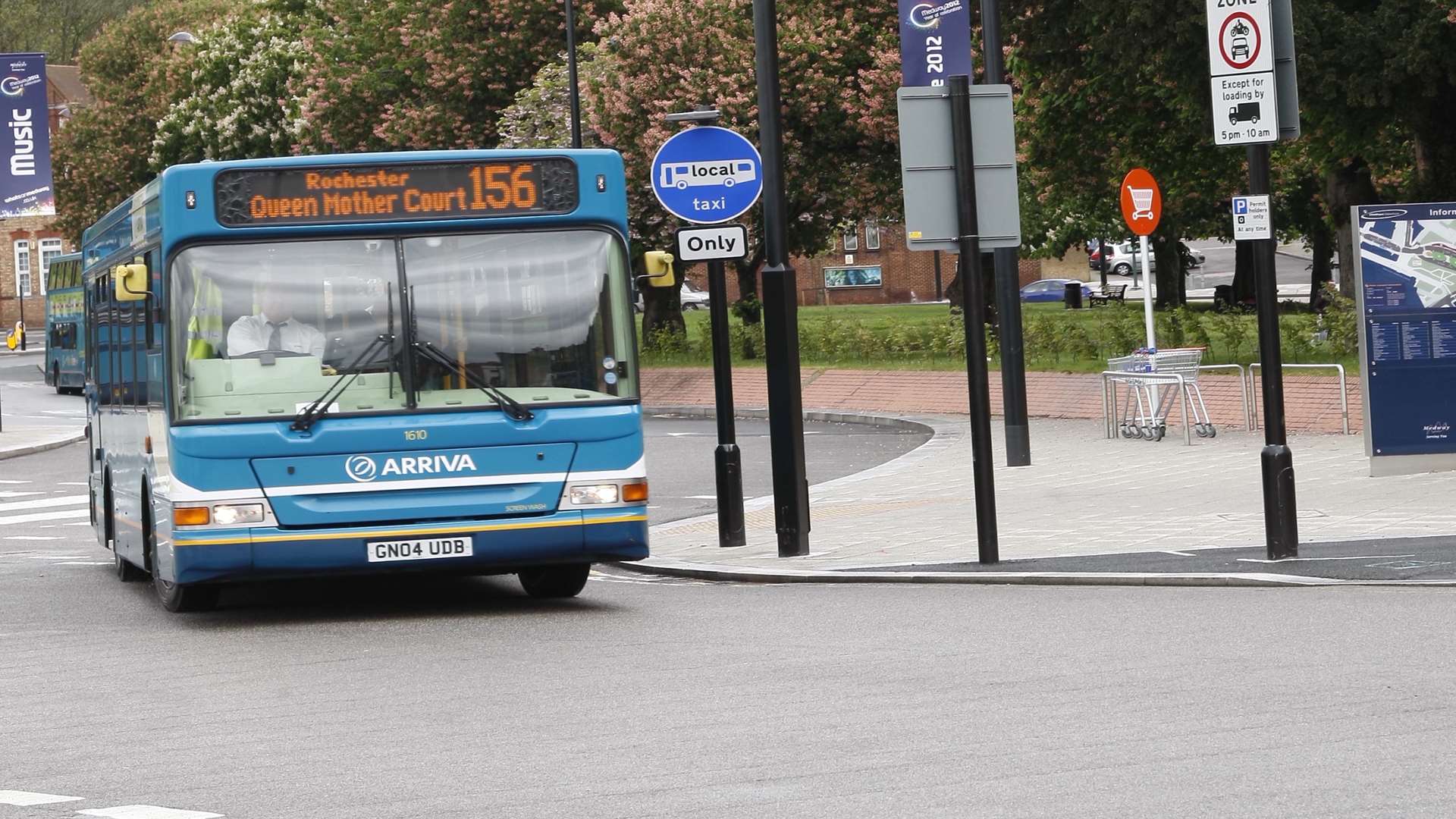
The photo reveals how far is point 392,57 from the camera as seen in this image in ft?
186

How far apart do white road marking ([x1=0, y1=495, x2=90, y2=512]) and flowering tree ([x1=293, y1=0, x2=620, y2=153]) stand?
2882 centimetres

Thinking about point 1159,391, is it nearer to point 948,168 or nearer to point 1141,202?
point 1141,202

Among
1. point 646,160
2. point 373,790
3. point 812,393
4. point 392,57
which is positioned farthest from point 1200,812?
point 392,57

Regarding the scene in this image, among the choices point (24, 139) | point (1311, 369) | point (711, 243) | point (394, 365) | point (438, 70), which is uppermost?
point (438, 70)

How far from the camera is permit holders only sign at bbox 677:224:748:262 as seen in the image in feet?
51.3

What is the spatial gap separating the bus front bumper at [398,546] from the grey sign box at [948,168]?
9.53 ft

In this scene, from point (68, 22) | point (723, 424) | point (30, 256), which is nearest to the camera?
point (723, 424)

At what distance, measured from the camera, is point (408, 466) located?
12352 millimetres

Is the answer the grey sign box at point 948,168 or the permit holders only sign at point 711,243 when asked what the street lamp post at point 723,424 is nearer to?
the permit holders only sign at point 711,243

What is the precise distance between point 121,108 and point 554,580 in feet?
217

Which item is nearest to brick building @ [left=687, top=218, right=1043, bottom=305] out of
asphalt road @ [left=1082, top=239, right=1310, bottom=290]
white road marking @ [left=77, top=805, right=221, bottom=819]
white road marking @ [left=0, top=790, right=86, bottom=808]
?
asphalt road @ [left=1082, top=239, right=1310, bottom=290]

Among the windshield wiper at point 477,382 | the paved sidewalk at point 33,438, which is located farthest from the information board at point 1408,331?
the paved sidewalk at point 33,438

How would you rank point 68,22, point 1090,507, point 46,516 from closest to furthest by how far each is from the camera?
point 1090,507
point 46,516
point 68,22

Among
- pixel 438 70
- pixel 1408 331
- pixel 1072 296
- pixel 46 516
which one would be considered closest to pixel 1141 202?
pixel 1408 331
